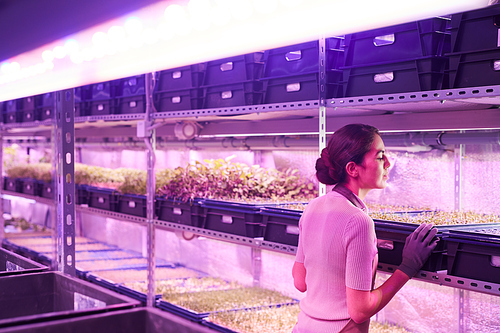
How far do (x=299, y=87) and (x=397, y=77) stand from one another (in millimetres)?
579

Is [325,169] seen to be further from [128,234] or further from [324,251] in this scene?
[128,234]

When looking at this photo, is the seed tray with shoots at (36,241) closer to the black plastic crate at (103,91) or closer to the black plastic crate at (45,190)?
the black plastic crate at (45,190)

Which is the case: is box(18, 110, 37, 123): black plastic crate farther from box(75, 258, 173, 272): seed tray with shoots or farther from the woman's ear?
the woman's ear

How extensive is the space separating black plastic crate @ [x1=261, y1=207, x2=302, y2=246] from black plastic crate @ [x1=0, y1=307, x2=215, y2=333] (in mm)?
590

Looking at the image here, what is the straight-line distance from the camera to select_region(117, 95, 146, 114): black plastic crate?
12.2ft

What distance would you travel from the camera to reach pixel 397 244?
197cm

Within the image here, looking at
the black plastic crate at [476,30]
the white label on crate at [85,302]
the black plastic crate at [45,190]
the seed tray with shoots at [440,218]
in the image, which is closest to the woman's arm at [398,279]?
the seed tray with shoots at [440,218]

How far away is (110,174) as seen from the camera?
4.82 meters

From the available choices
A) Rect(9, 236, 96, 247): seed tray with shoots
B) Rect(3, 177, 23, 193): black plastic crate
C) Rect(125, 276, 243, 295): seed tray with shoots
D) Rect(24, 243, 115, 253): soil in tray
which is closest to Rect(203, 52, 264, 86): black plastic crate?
Rect(125, 276, 243, 295): seed tray with shoots

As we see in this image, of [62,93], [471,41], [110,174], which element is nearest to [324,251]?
[471,41]

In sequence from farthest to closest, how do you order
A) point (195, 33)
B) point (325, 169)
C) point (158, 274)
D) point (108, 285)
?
point (158, 274) → point (108, 285) → point (325, 169) → point (195, 33)

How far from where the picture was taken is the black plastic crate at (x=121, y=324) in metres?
1.84

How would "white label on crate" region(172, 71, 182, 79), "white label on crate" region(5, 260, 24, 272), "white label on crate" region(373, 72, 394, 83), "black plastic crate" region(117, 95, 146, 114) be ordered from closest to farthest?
"white label on crate" region(373, 72, 394, 83) → "white label on crate" region(5, 260, 24, 272) → "white label on crate" region(172, 71, 182, 79) → "black plastic crate" region(117, 95, 146, 114)

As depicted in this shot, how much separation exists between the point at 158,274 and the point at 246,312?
148cm
